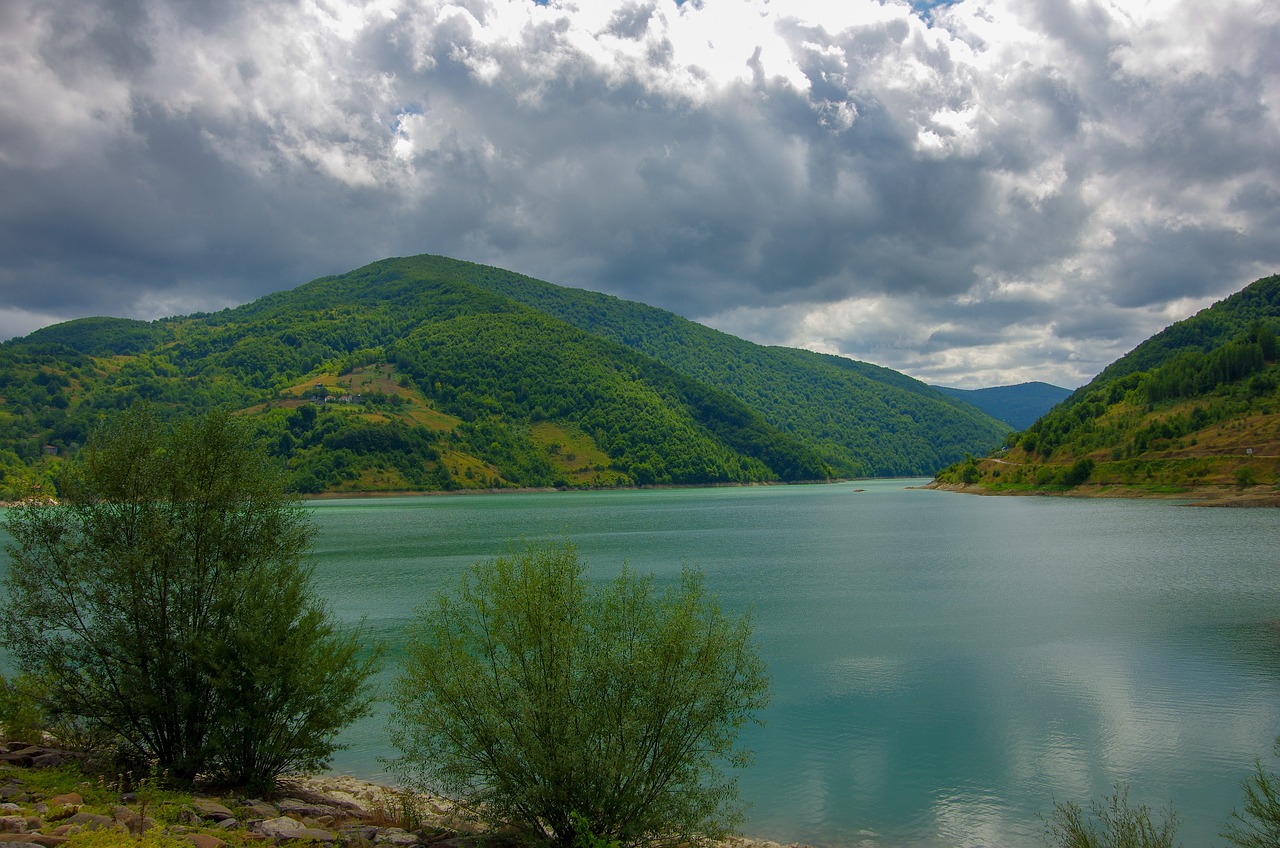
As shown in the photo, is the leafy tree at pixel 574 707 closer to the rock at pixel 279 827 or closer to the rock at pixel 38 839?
the rock at pixel 279 827

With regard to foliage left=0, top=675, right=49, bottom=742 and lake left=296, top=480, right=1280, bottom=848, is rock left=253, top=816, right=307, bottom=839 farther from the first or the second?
lake left=296, top=480, right=1280, bottom=848

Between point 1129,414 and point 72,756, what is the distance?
139747 mm

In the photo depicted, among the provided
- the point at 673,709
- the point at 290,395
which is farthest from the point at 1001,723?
the point at 290,395

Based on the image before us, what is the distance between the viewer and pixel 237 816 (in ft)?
40.6

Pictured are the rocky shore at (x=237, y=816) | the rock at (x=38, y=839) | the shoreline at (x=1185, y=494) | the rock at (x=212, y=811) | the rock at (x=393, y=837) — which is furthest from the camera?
the shoreline at (x=1185, y=494)

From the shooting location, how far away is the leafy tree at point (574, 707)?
476 inches

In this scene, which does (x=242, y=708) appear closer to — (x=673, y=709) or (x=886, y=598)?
(x=673, y=709)

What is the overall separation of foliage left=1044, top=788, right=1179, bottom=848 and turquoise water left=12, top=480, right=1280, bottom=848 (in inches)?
15.4

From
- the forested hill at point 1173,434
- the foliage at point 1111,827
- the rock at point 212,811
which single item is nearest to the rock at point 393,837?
the rock at point 212,811

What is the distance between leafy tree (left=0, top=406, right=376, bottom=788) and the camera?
562 inches

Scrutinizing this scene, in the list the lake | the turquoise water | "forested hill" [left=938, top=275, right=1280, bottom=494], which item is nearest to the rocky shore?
the lake

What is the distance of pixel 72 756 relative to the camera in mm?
14523

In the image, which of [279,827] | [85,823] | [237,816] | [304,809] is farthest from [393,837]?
[85,823]

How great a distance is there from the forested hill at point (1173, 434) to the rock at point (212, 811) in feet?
357
